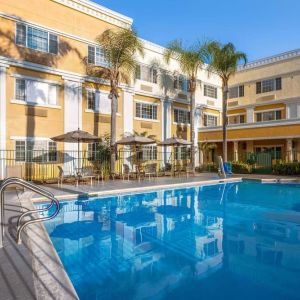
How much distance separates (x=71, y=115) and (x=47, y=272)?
1625cm

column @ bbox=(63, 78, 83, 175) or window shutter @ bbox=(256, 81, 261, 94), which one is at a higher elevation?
window shutter @ bbox=(256, 81, 261, 94)

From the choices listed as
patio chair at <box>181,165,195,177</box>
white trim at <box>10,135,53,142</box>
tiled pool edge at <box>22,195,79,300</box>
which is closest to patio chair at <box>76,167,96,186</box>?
white trim at <box>10,135,53,142</box>

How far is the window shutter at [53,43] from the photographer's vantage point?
19.0 meters

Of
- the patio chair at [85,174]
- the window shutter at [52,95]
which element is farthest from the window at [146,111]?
the patio chair at [85,174]

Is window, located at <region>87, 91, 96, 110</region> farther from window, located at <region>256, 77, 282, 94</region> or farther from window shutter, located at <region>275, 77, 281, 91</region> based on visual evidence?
window shutter, located at <region>275, 77, 281, 91</region>

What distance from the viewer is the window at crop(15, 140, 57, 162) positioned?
1736 centimetres

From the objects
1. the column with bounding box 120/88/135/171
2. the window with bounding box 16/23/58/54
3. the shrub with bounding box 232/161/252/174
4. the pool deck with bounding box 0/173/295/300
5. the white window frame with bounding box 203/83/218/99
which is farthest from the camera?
the white window frame with bounding box 203/83/218/99

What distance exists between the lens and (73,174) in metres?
19.5

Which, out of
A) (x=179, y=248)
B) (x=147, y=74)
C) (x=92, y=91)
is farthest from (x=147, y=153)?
(x=179, y=248)

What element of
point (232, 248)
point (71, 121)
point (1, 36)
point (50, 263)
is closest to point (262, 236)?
point (232, 248)

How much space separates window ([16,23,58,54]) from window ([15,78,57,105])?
220 cm

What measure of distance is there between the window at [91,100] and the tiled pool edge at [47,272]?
15.3m

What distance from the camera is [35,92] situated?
18.0 meters

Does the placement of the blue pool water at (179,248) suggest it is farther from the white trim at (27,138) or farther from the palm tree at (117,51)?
the palm tree at (117,51)
